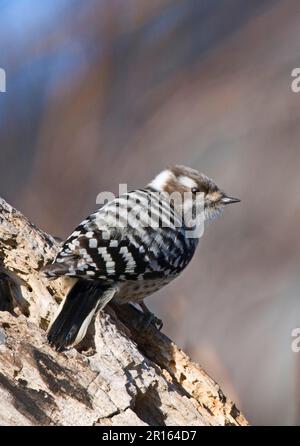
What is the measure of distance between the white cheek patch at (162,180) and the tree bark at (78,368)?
819 mm

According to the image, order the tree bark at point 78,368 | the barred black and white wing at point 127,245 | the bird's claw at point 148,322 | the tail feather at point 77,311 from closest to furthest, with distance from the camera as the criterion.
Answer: the tree bark at point 78,368 → the tail feather at point 77,311 → the barred black and white wing at point 127,245 → the bird's claw at point 148,322

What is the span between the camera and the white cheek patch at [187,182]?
4180 mm

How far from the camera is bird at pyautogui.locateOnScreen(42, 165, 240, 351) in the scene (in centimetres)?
314

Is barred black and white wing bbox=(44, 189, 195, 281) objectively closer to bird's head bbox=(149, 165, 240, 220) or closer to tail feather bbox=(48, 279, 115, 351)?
tail feather bbox=(48, 279, 115, 351)

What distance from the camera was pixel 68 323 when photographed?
3.04m

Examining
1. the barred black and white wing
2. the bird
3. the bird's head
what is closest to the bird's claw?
the bird

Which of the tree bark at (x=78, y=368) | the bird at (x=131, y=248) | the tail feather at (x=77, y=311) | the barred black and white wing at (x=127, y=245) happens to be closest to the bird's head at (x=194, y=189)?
the bird at (x=131, y=248)

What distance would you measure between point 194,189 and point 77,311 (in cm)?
123

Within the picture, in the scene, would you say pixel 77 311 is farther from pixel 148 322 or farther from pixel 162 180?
pixel 162 180

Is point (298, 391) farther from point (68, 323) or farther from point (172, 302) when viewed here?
point (68, 323)

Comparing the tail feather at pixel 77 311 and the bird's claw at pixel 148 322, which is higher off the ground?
the bird's claw at pixel 148 322

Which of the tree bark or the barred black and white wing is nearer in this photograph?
the tree bark

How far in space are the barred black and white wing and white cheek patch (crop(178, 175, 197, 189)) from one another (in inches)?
11.1

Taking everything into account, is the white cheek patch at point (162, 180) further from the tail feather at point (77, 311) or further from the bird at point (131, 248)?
the tail feather at point (77, 311)
